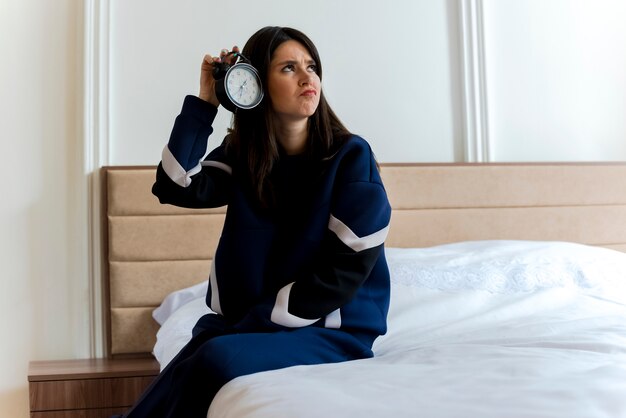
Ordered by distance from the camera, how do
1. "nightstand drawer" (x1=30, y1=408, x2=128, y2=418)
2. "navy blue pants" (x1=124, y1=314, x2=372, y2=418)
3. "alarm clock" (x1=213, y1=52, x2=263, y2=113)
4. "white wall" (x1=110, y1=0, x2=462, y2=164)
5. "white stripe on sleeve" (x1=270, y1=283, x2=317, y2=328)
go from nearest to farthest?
"navy blue pants" (x1=124, y1=314, x2=372, y2=418) → "white stripe on sleeve" (x1=270, y1=283, x2=317, y2=328) → "alarm clock" (x1=213, y1=52, x2=263, y2=113) → "nightstand drawer" (x1=30, y1=408, x2=128, y2=418) → "white wall" (x1=110, y1=0, x2=462, y2=164)

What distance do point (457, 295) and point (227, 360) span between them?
104 centimetres

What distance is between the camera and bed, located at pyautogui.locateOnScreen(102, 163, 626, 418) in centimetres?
112

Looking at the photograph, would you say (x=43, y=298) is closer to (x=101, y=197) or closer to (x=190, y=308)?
(x=101, y=197)

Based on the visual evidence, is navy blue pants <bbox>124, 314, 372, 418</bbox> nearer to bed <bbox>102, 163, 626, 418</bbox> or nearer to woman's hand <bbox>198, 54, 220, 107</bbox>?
bed <bbox>102, 163, 626, 418</bbox>

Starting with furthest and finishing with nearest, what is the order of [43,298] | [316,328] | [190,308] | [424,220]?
[424,220] → [43,298] → [190,308] → [316,328]

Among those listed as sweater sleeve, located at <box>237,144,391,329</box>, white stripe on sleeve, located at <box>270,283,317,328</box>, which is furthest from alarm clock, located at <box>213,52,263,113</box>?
white stripe on sleeve, located at <box>270,283,317,328</box>

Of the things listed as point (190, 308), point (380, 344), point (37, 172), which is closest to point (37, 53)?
point (37, 172)

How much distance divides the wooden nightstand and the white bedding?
6.7 inches

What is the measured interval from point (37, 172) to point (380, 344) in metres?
1.44

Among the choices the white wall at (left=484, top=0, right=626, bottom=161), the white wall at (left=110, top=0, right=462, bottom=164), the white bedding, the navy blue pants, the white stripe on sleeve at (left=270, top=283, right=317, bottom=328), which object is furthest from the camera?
the white wall at (left=484, top=0, right=626, bottom=161)

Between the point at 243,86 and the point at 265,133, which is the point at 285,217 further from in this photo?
the point at 243,86

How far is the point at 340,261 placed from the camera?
161cm

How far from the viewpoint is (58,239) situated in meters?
2.66

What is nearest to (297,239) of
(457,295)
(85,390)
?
(457,295)
